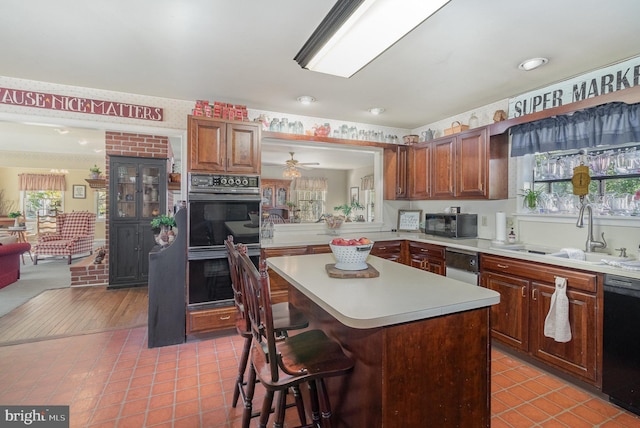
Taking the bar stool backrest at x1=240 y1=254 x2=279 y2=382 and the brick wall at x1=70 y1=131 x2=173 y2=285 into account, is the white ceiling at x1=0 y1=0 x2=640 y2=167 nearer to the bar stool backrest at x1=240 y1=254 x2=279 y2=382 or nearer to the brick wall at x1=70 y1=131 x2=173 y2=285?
the bar stool backrest at x1=240 y1=254 x2=279 y2=382

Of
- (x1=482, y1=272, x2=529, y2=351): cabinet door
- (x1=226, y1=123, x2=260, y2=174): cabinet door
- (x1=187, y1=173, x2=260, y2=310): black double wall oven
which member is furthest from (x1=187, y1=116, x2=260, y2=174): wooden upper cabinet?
(x1=482, y1=272, x2=529, y2=351): cabinet door

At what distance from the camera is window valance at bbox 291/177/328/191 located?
4704 millimetres

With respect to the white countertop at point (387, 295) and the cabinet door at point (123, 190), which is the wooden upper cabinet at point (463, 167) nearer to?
the white countertop at point (387, 295)

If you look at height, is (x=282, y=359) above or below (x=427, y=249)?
below

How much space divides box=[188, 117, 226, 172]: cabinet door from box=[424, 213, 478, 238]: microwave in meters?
2.63

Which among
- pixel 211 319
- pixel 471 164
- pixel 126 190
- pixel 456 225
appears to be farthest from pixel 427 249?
pixel 126 190

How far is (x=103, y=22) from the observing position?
199 cm

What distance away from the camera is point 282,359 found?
1340mm

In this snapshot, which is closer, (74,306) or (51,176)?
(74,306)

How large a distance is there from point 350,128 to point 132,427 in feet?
12.3

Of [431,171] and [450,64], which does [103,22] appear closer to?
[450,64]

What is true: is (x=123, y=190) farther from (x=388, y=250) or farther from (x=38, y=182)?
(x=38, y=182)

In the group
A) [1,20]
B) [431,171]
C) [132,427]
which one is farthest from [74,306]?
[431,171]

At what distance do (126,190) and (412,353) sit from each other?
5.12m
